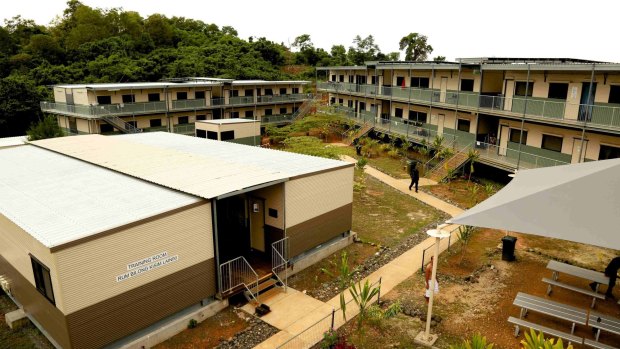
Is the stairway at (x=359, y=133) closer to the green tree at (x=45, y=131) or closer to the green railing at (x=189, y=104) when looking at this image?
the green railing at (x=189, y=104)

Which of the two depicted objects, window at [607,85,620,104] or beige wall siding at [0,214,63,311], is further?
window at [607,85,620,104]

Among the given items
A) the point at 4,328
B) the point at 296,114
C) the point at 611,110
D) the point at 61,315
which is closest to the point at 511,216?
the point at 61,315

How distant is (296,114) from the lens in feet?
167

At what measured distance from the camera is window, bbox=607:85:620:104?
20922 mm

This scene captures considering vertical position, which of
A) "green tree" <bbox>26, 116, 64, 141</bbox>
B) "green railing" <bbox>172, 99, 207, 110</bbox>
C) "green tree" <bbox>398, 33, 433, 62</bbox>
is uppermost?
"green tree" <bbox>398, 33, 433, 62</bbox>

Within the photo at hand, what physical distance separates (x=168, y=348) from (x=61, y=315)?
2.86 metres

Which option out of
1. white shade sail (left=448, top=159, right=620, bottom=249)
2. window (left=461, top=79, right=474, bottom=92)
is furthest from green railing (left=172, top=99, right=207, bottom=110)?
white shade sail (left=448, top=159, right=620, bottom=249)

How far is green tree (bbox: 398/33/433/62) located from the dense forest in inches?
372

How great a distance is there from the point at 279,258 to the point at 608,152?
1874cm

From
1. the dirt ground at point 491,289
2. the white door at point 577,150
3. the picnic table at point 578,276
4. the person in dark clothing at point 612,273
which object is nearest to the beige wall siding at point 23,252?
the dirt ground at point 491,289

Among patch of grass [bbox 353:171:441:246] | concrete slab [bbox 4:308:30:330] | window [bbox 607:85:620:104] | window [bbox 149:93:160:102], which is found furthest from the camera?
window [bbox 149:93:160:102]

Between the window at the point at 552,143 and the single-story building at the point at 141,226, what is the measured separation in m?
14.6

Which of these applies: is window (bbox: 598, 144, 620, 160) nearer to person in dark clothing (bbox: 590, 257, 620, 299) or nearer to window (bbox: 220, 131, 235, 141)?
person in dark clothing (bbox: 590, 257, 620, 299)

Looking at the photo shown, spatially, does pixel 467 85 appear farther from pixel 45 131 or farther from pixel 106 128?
pixel 45 131
